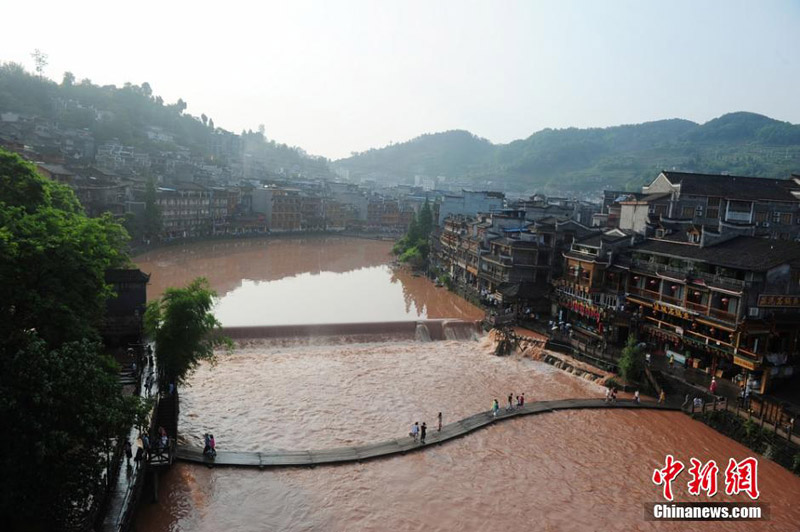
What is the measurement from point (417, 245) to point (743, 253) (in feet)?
151

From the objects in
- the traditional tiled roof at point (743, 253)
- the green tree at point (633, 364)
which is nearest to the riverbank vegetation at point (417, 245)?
the traditional tiled roof at point (743, 253)

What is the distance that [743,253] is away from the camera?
1145 inches

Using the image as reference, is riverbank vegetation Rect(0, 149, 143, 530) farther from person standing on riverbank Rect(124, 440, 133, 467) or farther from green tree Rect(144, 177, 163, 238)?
green tree Rect(144, 177, 163, 238)

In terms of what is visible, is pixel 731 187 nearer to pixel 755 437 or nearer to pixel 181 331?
pixel 755 437

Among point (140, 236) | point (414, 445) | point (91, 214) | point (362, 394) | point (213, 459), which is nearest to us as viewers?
point (213, 459)

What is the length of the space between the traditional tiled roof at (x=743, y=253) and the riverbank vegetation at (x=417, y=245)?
121 feet

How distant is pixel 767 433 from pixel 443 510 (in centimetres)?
1473

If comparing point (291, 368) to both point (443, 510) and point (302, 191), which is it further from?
point (302, 191)

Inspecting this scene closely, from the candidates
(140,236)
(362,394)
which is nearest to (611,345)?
(362,394)

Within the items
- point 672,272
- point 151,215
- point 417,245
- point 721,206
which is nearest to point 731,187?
point 721,206

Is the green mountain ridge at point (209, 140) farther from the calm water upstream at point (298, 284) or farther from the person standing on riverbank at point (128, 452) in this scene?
the person standing on riverbank at point (128, 452)

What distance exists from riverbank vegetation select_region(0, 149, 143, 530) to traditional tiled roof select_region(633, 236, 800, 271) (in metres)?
27.5

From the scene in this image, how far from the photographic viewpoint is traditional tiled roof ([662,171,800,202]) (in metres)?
46.5

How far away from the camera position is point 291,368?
31047 mm
